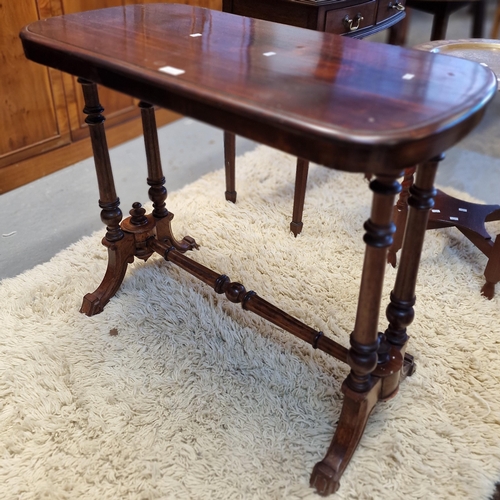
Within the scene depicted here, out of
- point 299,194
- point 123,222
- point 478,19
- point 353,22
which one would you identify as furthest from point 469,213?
point 478,19

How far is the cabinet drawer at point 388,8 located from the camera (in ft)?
5.62

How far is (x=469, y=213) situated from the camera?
161 cm

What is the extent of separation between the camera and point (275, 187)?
2.01m

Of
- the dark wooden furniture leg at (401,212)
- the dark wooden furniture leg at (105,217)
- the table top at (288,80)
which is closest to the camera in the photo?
the table top at (288,80)

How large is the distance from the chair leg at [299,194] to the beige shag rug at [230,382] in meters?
0.05

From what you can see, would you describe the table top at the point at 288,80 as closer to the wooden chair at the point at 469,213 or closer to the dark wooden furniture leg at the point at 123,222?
the dark wooden furniture leg at the point at 123,222

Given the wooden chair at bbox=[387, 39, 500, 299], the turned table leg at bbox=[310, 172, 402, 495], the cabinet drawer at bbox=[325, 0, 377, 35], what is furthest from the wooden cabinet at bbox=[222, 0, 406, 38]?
the turned table leg at bbox=[310, 172, 402, 495]

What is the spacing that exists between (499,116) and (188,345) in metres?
2.18

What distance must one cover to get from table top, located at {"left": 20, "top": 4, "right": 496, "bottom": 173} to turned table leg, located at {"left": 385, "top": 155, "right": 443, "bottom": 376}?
14cm

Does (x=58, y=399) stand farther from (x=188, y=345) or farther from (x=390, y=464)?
(x=390, y=464)

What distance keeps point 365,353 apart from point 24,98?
5.27 ft

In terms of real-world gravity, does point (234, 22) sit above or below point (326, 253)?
above

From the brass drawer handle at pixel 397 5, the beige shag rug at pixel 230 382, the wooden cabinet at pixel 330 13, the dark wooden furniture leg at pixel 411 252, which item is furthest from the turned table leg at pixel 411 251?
the brass drawer handle at pixel 397 5

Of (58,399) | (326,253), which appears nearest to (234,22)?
(326,253)
